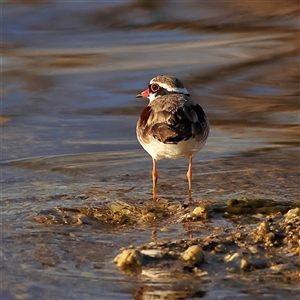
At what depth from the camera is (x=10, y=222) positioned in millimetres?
6594

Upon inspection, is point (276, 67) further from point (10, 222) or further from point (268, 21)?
point (10, 222)

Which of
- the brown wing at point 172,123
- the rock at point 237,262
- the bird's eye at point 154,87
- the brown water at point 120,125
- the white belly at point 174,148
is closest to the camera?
the rock at point 237,262

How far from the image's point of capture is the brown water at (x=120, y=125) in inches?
213

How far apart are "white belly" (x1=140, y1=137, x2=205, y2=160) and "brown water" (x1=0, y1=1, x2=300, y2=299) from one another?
419 mm

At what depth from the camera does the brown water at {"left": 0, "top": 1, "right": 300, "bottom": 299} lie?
5.41 metres

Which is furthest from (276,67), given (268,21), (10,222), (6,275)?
(6,275)

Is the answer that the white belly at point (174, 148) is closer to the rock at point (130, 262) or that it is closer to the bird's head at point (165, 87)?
the bird's head at point (165, 87)

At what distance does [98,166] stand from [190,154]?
1.45 metres

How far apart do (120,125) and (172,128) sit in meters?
3.88

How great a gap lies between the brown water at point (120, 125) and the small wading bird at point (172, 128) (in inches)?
18.7

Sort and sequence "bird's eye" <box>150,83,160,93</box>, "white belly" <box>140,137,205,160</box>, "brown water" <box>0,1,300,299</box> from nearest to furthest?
1. "brown water" <box>0,1,300,299</box>
2. "white belly" <box>140,137,205,160</box>
3. "bird's eye" <box>150,83,160,93</box>

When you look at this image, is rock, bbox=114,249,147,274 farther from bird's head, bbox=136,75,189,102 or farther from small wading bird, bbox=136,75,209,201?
bird's head, bbox=136,75,189,102

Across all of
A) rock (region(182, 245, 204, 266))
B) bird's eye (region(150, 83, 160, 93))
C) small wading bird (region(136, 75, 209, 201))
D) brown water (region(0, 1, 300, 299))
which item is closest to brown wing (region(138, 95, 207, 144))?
small wading bird (region(136, 75, 209, 201))

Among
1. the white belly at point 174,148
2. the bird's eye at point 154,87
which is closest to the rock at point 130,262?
the white belly at point 174,148
